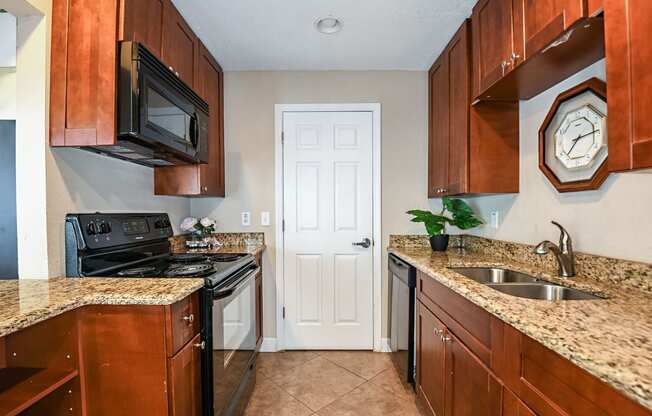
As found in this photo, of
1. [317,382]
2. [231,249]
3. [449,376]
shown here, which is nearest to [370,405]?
[317,382]

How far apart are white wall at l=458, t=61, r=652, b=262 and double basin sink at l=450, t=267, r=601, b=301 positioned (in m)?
0.24

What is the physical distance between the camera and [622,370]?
619 millimetres

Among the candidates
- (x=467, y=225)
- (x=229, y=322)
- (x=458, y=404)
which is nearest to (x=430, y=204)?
(x=467, y=225)

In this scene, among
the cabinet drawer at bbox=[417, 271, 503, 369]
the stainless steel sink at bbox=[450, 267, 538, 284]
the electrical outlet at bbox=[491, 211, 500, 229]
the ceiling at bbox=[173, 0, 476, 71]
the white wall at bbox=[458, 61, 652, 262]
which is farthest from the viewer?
the electrical outlet at bbox=[491, 211, 500, 229]

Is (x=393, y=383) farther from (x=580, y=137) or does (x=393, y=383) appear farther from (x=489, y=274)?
(x=580, y=137)

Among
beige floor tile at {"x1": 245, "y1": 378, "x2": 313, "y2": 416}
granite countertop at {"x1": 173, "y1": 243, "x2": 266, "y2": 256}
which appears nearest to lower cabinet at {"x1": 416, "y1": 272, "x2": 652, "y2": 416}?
beige floor tile at {"x1": 245, "y1": 378, "x2": 313, "y2": 416}

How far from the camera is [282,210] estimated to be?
2830 mm

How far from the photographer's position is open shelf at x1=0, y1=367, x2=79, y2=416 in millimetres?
915

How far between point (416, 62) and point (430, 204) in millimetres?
1191

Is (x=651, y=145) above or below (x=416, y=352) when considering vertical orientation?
above

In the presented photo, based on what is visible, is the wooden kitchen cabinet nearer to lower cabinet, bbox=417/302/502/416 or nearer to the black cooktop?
the black cooktop

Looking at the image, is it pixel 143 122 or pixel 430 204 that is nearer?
pixel 143 122

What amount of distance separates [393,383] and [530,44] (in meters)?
2.17

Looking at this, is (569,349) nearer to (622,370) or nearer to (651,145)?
(622,370)
